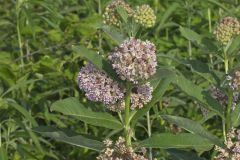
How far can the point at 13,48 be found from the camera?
21.5 feet

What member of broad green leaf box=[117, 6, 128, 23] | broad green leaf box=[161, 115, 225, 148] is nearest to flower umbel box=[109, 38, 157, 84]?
broad green leaf box=[161, 115, 225, 148]

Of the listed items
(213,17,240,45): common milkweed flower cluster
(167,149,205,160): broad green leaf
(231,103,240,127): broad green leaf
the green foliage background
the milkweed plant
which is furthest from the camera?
the green foliage background

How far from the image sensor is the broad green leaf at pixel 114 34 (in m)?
3.24

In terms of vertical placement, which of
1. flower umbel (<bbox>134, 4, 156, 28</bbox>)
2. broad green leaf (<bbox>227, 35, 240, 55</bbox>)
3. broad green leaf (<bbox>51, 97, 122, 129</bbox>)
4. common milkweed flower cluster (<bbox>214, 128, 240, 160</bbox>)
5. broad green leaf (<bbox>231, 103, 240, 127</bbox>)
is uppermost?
flower umbel (<bbox>134, 4, 156, 28</bbox>)

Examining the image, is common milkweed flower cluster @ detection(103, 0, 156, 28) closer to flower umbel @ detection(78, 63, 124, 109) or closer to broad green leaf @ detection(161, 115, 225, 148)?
flower umbel @ detection(78, 63, 124, 109)

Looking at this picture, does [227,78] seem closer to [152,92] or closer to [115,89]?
[152,92]

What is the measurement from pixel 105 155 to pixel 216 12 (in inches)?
186

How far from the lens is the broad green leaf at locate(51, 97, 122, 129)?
9.75 ft

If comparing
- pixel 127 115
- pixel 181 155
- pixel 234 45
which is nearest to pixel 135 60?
pixel 127 115

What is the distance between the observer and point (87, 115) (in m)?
3.01

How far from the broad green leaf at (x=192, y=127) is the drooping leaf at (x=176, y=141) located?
0.19ft

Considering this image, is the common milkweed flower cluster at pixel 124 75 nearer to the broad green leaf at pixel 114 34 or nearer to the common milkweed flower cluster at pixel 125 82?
the common milkweed flower cluster at pixel 125 82

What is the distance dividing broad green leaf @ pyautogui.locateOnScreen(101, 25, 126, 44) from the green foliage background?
1.46 ft

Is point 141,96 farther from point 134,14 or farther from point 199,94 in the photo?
point 134,14
